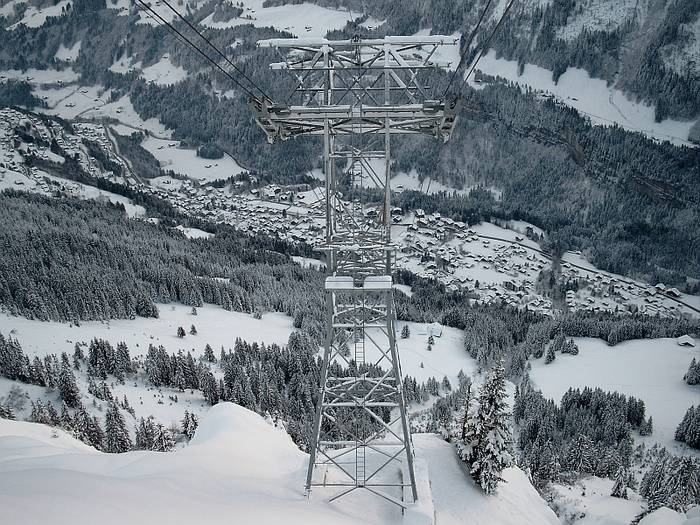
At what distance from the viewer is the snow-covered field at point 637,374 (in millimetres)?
56562

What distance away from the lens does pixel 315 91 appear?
11969 millimetres

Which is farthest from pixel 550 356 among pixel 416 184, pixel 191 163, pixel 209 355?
pixel 191 163

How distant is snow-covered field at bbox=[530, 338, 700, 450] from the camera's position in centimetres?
5656

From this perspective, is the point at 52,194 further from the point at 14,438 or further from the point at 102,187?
the point at 14,438

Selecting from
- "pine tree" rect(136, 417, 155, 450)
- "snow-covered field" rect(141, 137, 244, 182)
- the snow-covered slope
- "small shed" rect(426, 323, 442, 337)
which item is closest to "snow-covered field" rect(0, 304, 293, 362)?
"pine tree" rect(136, 417, 155, 450)

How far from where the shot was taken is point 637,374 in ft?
210

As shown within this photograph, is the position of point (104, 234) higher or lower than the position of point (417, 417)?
higher

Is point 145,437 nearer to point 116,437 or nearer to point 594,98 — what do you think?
point 116,437

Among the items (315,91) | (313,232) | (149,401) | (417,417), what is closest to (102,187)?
(313,232)

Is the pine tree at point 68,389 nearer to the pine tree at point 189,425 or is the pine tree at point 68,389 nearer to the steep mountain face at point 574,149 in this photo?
the pine tree at point 189,425

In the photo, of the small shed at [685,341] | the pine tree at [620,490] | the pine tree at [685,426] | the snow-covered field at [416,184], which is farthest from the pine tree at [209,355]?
the snow-covered field at [416,184]

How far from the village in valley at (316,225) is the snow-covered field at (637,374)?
2264 cm

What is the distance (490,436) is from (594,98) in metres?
186

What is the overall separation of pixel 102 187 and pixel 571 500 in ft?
519
